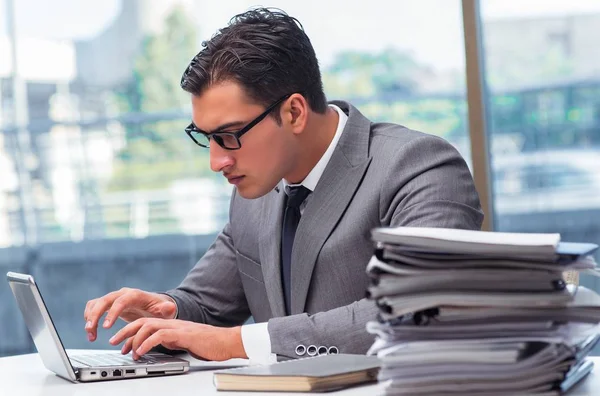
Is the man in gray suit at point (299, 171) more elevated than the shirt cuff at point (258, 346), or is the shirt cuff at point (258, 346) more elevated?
the man in gray suit at point (299, 171)

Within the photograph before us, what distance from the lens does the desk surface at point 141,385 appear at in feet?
4.56

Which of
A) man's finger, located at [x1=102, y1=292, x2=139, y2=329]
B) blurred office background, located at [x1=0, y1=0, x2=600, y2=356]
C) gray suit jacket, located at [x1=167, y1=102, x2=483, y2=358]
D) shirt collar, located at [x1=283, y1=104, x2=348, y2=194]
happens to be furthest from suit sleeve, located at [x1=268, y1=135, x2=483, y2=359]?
blurred office background, located at [x1=0, y1=0, x2=600, y2=356]

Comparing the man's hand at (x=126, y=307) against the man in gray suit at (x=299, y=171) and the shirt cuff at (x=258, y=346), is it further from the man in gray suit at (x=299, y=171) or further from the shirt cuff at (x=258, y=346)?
the shirt cuff at (x=258, y=346)

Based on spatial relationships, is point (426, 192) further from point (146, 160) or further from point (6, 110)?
point (6, 110)

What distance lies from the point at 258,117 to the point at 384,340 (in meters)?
0.92

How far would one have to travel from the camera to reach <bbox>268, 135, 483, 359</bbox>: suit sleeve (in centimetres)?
174

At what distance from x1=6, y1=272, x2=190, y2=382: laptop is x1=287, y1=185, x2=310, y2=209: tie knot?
0.53 m

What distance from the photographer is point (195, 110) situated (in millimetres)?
2037

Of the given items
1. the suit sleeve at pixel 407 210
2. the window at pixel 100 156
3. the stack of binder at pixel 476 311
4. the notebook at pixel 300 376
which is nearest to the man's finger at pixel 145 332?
the suit sleeve at pixel 407 210

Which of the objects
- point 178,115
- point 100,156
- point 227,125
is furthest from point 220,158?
point 100,156

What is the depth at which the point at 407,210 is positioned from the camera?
1.93 metres

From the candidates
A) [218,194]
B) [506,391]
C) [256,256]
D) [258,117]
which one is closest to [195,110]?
[258,117]

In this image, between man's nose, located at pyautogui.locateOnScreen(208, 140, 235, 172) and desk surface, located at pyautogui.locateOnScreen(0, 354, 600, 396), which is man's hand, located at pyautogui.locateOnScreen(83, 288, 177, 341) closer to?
desk surface, located at pyautogui.locateOnScreen(0, 354, 600, 396)

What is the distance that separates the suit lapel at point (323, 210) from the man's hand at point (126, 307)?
300 millimetres
